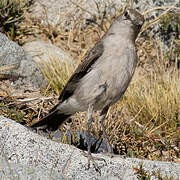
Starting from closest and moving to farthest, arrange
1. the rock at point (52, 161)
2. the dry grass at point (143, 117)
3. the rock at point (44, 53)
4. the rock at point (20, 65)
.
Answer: the rock at point (52, 161)
the dry grass at point (143, 117)
the rock at point (20, 65)
the rock at point (44, 53)

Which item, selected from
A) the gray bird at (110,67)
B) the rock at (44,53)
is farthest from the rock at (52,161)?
the rock at (44,53)

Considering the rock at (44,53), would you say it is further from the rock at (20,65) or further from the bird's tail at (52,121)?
the bird's tail at (52,121)

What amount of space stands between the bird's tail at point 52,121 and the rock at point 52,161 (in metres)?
1.41

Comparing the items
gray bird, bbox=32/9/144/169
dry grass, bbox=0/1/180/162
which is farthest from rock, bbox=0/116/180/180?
dry grass, bbox=0/1/180/162

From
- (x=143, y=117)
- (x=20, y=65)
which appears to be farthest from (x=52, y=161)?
(x=20, y=65)

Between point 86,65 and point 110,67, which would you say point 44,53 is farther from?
point 110,67

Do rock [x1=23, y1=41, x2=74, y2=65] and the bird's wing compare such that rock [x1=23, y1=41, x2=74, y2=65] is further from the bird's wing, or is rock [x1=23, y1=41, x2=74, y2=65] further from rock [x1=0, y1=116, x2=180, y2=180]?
rock [x1=0, y1=116, x2=180, y2=180]

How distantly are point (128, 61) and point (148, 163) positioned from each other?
1.36 meters

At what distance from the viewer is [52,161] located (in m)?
4.21

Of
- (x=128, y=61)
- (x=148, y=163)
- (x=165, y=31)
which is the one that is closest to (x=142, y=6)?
(x=165, y=31)

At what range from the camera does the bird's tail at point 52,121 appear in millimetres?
5990

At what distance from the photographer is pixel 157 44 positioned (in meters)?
10.2

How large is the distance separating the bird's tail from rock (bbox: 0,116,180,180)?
1405 millimetres

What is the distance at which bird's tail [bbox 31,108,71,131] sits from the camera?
19.7 ft
